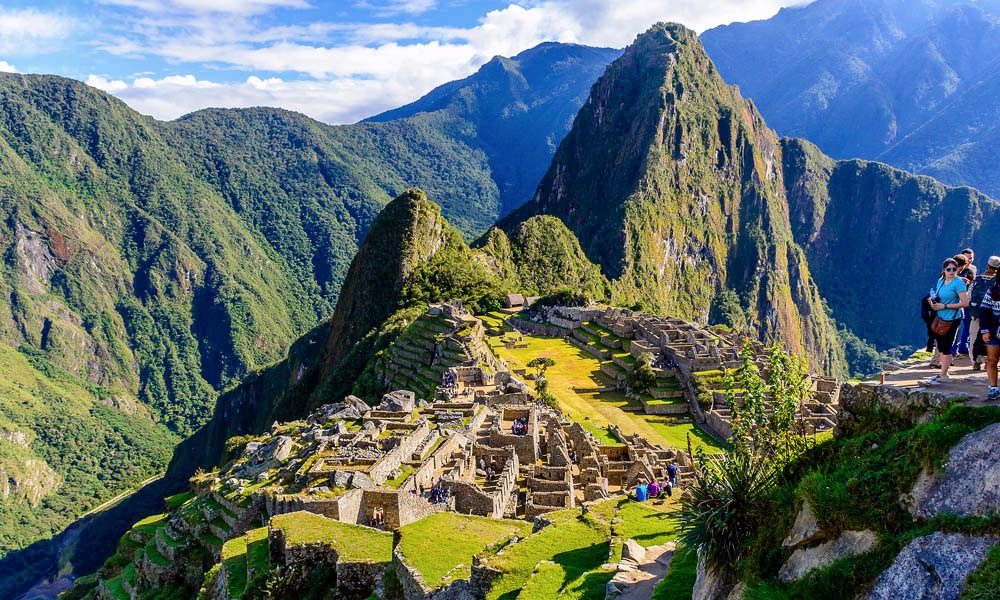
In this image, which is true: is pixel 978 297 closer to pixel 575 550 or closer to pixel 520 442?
pixel 575 550

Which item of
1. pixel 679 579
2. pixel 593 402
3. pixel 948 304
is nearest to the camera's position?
pixel 948 304

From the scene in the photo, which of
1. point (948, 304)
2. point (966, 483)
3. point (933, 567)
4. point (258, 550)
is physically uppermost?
point (948, 304)

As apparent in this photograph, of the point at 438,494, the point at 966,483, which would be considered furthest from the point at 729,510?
→ the point at 438,494

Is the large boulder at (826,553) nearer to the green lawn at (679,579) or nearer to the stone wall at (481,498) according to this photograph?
the green lawn at (679,579)

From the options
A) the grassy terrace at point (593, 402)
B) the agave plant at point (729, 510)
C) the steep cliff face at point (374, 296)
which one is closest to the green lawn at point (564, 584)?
the agave plant at point (729, 510)

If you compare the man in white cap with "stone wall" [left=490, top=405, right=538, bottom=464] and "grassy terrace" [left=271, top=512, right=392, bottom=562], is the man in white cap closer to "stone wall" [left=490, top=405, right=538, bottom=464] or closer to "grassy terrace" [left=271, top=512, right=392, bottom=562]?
"grassy terrace" [left=271, top=512, right=392, bottom=562]

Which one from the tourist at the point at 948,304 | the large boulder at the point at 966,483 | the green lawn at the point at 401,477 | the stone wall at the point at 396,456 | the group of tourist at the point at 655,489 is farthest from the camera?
the stone wall at the point at 396,456
